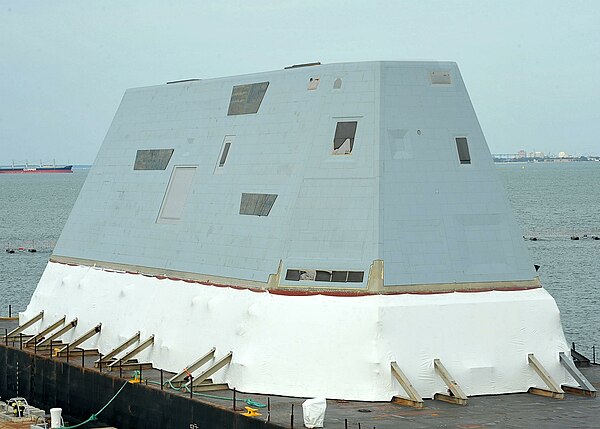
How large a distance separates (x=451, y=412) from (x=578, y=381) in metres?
4.30

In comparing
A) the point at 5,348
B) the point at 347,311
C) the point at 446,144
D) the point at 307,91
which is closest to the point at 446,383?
the point at 347,311

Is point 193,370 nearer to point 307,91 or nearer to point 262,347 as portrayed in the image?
point 262,347

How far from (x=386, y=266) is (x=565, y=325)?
108ft

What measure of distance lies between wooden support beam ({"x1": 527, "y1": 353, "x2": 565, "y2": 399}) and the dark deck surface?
273 mm

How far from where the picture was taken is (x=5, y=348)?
1713 inches

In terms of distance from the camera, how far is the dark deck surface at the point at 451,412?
96.5 feet

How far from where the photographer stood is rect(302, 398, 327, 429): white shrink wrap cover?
28594 mm

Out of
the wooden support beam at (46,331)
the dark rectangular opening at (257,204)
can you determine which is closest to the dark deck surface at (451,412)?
the dark rectangular opening at (257,204)

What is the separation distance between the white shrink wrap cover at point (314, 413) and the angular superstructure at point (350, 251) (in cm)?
330

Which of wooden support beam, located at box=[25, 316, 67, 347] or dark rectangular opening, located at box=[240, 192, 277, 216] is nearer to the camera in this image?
dark rectangular opening, located at box=[240, 192, 277, 216]

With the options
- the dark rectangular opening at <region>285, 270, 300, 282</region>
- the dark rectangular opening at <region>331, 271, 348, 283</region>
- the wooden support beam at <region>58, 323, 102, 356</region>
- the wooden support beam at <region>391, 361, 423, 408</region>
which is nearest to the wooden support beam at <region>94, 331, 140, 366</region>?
the wooden support beam at <region>58, 323, 102, 356</region>

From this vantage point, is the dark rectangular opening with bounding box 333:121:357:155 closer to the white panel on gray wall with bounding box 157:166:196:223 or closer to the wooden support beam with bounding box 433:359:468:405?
the wooden support beam with bounding box 433:359:468:405

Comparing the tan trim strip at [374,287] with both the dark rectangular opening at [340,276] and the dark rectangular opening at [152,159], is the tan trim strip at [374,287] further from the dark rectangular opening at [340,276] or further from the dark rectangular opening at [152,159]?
the dark rectangular opening at [152,159]

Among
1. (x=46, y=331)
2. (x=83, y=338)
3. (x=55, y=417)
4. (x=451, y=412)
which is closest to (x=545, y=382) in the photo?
(x=451, y=412)
